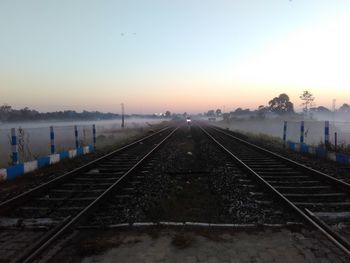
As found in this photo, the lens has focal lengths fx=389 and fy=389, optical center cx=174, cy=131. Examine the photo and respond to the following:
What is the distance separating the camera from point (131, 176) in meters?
12.2

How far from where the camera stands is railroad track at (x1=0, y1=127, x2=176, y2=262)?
19.9 ft

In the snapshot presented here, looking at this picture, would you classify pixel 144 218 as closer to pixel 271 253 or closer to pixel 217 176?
pixel 271 253

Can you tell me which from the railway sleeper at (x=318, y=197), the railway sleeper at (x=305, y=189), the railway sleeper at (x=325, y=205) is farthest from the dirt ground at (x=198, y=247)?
the railway sleeper at (x=305, y=189)

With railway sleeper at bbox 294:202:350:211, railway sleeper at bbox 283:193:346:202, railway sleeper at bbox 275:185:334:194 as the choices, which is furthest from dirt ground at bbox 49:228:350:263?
railway sleeper at bbox 275:185:334:194

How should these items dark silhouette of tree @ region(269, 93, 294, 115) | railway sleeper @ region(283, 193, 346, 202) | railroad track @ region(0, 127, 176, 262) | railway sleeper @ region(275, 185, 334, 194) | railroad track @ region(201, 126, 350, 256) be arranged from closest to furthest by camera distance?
1. railroad track @ region(0, 127, 176, 262)
2. railroad track @ region(201, 126, 350, 256)
3. railway sleeper @ region(283, 193, 346, 202)
4. railway sleeper @ region(275, 185, 334, 194)
5. dark silhouette of tree @ region(269, 93, 294, 115)

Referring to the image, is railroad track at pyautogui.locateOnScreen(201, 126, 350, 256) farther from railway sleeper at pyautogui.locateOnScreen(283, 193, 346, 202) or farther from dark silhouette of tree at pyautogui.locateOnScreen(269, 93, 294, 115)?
dark silhouette of tree at pyautogui.locateOnScreen(269, 93, 294, 115)

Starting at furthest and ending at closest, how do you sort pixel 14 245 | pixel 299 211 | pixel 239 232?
pixel 299 211
pixel 239 232
pixel 14 245

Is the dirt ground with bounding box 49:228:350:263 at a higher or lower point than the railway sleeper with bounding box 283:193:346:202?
higher

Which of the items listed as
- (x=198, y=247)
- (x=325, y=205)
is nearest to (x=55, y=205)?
(x=198, y=247)

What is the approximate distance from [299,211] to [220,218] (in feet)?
4.84

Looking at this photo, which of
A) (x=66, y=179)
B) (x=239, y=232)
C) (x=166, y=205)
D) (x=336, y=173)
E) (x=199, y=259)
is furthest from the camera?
(x=336, y=173)

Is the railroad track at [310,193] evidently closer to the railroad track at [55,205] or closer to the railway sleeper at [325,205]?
the railway sleeper at [325,205]

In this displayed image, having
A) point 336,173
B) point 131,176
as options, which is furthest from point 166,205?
point 336,173

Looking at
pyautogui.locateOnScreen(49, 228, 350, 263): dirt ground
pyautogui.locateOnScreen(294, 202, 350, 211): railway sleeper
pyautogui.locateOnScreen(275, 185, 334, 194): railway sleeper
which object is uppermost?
pyautogui.locateOnScreen(49, 228, 350, 263): dirt ground
